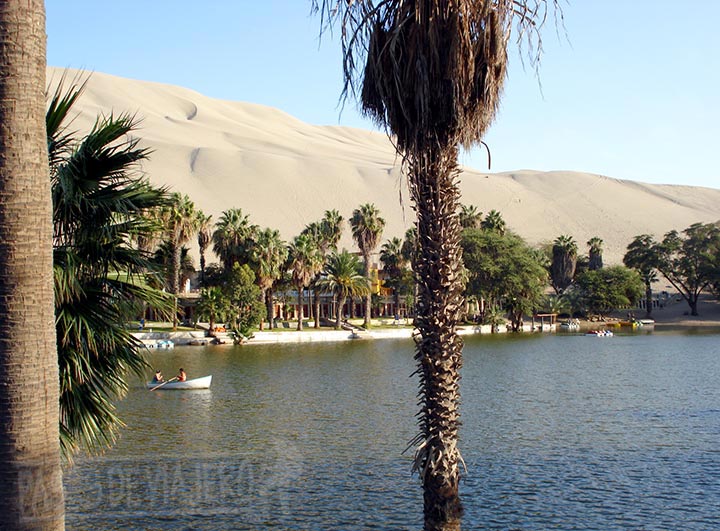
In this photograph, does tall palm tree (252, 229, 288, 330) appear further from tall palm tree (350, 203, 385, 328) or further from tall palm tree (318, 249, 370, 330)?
tall palm tree (350, 203, 385, 328)

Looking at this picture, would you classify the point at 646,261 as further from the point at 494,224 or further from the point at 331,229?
the point at 331,229

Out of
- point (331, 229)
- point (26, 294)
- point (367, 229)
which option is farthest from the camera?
point (331, 229)

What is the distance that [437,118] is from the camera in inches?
413

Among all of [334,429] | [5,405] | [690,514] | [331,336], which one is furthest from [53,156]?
[331,336]

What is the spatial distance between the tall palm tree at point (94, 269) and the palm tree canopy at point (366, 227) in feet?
227

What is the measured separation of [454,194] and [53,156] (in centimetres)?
539

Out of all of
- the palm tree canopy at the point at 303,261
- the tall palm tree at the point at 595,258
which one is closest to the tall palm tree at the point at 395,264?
the palm tree canopy at the point at 303,261

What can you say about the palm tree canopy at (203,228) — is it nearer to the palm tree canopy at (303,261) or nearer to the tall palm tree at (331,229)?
the palm tree canopy at (303,261)

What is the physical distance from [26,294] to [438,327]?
585cm

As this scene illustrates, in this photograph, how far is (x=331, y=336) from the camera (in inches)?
2781

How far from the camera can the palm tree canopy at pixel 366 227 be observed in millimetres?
79125

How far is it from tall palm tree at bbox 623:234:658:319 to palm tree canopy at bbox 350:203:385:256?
46.2 m

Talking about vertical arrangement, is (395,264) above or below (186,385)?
above

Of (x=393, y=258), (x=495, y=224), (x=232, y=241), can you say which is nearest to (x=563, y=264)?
(x=495, y=224)
